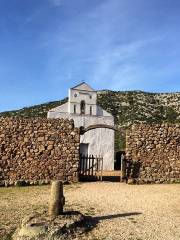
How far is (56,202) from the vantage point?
1053 cm

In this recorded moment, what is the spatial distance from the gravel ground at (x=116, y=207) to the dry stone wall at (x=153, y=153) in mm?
1584

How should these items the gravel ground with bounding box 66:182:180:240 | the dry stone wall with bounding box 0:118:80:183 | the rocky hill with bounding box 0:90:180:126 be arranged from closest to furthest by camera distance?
the gravel ground with bounding box 66:182:180:240 < the dry stone wall with bounding box 0:118:80:183 < the rocky hill with bounding box 0:90:180:126

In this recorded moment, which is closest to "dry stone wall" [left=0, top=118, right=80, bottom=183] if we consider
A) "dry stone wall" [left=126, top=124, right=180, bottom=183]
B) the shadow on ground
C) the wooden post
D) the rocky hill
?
"dry stone wall" [left=126, top=124, right=180, bottom=183]

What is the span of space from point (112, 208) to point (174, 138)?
375 inches

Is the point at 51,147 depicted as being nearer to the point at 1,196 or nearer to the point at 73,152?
the point at 73,152

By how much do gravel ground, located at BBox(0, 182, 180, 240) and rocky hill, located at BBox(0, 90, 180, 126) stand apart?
143 feet

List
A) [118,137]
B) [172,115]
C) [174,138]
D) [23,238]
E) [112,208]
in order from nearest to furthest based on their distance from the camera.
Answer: [23,238] → [112,208] → [174,138] → [118,137] → [172,115]

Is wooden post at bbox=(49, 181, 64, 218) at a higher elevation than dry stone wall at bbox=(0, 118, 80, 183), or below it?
below

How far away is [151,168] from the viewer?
68.5 ft

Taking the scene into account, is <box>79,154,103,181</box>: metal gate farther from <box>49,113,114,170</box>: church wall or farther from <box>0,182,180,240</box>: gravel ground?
<box>49,113,114,170</box>: church wall

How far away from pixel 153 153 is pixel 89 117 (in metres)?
16.6

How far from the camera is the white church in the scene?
35719 millimetres

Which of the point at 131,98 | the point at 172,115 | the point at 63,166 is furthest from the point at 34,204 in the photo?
the point at 131,98

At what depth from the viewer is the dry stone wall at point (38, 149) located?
19.5 meters
